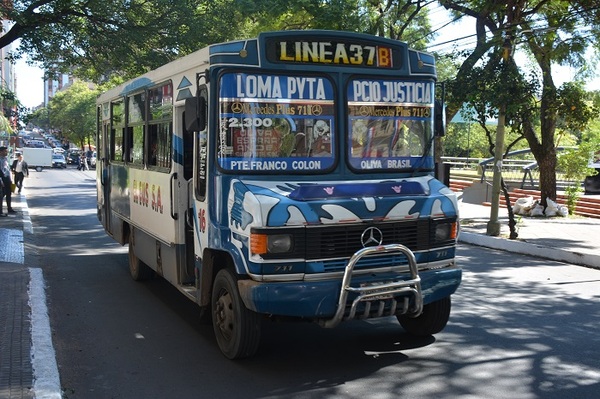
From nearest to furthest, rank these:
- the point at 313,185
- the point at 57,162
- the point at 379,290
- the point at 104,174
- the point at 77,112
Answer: the point at 379,290 < the point at 313,185 < the point at 104,174 < the point at 57,162 < the point at 77,112

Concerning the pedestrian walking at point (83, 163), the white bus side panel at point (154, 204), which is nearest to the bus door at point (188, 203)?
the white bus side panel at point (154, 204)

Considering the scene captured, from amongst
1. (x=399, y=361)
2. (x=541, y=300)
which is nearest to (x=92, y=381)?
(x=399, y=361)

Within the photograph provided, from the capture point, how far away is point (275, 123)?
6.02 metres

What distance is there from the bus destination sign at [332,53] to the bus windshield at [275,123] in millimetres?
176

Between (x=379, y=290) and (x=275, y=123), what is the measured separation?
5.64 ft

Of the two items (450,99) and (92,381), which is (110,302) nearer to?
(92,381)

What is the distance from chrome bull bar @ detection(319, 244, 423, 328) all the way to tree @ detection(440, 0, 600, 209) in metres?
9.75

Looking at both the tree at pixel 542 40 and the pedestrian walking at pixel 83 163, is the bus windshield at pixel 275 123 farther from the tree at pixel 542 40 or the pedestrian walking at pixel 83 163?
the pedestrian walking at pixel 83 163

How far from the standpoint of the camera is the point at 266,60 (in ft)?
19.7

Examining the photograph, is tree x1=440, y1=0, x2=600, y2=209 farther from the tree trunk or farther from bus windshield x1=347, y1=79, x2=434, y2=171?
bus windshield x1=347, y1=79, x2=434, y2=171

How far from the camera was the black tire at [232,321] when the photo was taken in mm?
5887

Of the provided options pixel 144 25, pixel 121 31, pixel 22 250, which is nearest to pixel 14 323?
pixel 22 250

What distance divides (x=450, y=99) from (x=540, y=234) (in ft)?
12.1

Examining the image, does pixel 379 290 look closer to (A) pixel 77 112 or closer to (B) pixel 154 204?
(B) pixel 154 204
